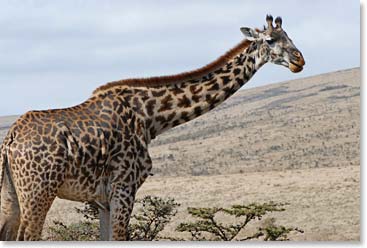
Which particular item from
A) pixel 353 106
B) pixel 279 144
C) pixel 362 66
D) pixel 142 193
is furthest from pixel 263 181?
pixel 362 66

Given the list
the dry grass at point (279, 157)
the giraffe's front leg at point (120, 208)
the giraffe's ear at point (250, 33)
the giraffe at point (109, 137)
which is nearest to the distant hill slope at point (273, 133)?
the dry grass at point (279, 157)

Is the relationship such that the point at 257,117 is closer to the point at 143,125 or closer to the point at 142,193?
the point at 142,193

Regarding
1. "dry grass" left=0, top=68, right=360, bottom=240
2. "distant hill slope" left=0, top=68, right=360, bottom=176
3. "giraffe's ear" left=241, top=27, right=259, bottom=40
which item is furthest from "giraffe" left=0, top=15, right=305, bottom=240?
"distant hill slope" left=0, top=68, right=360, bottom=176

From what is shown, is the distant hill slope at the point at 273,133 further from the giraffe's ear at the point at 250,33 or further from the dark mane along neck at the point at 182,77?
the giraffe's ear at the point at 250,33

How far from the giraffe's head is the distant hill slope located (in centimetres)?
2905

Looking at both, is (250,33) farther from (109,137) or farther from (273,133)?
(273,133)

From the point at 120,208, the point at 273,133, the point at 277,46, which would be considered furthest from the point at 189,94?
the point at 273,133

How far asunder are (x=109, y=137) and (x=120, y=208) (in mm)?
617

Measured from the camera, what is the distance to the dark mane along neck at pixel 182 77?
24.2 feet

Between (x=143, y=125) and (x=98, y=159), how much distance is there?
578 millimetres

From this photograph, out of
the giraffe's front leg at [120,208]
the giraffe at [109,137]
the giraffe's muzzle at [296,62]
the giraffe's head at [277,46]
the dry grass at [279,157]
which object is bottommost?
the dry grass at [279,157]

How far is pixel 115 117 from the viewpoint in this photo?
23.2 ft

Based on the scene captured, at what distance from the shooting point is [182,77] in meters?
7.56

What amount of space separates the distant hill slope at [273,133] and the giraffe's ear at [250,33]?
29.0 meters
